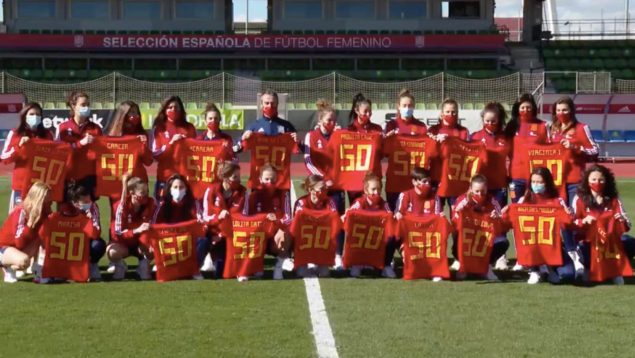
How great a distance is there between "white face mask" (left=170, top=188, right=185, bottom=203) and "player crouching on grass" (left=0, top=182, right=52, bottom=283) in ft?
3.53

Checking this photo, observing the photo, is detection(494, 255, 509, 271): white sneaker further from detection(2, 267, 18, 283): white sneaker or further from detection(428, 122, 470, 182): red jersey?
detection(2, 267, 18, 283): white sneaker

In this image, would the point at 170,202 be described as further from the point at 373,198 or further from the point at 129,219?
the point at 373,198

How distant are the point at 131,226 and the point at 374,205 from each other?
2.18m

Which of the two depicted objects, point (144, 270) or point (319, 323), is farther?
point (144, 270)

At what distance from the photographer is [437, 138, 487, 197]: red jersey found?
9258 mm

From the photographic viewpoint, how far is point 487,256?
8633 mm

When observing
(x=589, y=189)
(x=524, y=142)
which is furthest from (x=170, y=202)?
(x=589, y=189)

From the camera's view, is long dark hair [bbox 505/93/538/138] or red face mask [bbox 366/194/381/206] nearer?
red face mask [bbox 366/194/381/206]

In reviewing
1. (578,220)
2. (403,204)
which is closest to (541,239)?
(578,220)

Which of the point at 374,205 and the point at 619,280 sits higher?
the point at 374,205

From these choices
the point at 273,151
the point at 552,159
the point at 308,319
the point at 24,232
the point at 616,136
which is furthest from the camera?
the point at 616,136

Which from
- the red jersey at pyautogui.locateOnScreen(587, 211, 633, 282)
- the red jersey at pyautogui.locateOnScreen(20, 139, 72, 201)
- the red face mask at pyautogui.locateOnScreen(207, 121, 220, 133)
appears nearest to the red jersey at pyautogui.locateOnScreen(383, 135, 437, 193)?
the red face mask at pyautogui.locateOnScreen(207, 121, 220, 133)

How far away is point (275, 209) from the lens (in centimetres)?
909

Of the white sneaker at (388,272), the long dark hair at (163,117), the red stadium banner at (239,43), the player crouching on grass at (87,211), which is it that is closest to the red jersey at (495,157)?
the white sneaker at (388,272)
